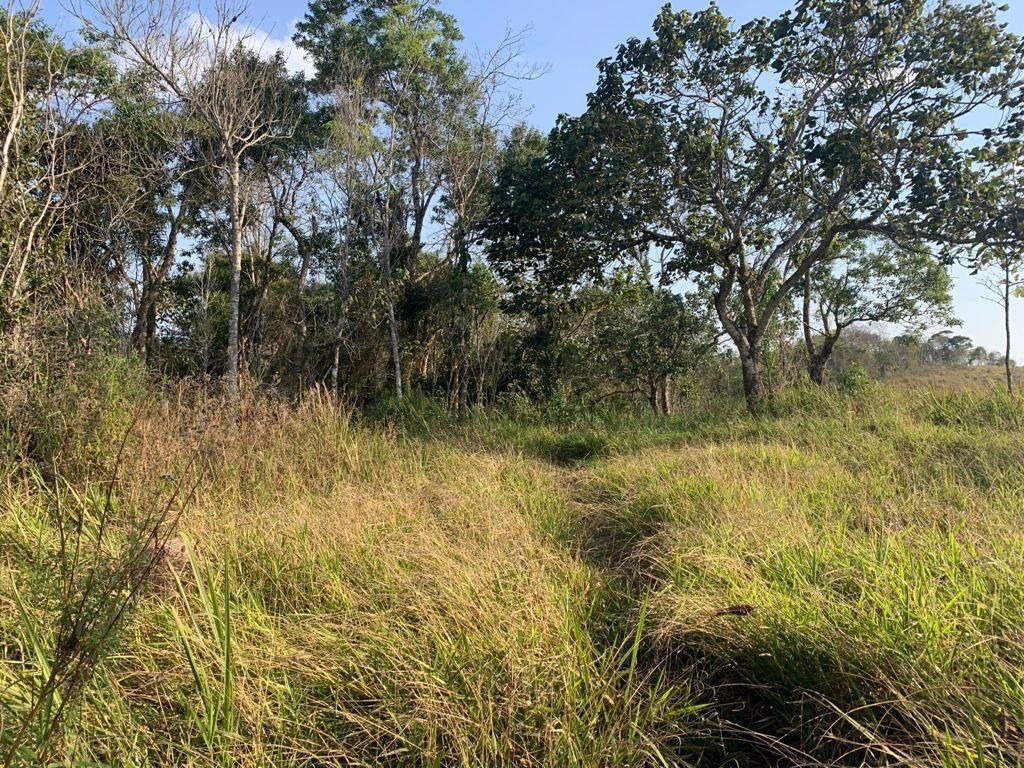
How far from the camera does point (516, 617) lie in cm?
206

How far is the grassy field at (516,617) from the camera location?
150 cm

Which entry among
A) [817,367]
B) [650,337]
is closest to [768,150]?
[650,337]

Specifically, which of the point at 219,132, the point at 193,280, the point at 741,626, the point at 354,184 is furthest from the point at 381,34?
the point at 741,626

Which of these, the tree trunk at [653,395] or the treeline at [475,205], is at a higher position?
the treeline at [475,205]

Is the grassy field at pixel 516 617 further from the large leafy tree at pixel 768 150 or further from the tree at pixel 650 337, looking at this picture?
the tree at pixel 650 337

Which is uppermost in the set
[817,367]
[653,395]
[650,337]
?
[650,337]

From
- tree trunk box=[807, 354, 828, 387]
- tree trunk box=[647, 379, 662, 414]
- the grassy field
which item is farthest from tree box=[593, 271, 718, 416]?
the grassy field

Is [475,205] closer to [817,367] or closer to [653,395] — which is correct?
[653,395]

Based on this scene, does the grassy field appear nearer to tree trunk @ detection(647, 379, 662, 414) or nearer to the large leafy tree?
the large leafy tree

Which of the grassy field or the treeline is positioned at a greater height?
the treeline

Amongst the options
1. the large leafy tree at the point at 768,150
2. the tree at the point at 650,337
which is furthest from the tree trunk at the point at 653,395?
the large leafy tree at the point at 768,150

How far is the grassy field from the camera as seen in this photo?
4.92ft

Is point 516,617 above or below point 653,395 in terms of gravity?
below

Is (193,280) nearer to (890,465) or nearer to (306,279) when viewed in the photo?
(306,279)
